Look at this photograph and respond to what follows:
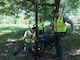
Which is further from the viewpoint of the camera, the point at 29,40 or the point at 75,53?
the point at 75,53

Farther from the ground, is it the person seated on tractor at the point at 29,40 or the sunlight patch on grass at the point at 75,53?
the person seated on tractor at the point at 29,40

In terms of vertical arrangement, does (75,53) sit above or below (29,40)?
below

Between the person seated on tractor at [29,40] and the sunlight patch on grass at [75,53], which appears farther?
the sunlight patch on grass at [75,53]

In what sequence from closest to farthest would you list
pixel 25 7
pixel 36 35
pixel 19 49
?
pixel 36 35, pixel 19 49, pixel 25 7

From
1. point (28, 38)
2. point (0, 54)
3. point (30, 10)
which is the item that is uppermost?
point (30, 10)

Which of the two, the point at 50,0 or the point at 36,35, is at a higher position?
the point at 50,0

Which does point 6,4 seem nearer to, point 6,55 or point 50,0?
point 50,0

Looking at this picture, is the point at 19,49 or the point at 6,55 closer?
the point at 6,55

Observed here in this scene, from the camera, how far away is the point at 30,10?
1838cm

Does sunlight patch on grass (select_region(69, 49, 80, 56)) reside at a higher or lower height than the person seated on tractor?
lower

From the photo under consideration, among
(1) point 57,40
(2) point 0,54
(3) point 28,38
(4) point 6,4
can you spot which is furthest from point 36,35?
(4) point 6,4

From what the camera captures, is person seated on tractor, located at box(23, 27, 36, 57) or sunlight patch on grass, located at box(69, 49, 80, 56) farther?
sunlight patch on grass, located at box(69, 49, 80, 56)

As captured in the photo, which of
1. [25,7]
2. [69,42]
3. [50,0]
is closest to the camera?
[69,42]

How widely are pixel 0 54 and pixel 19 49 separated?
1174 millimetres
